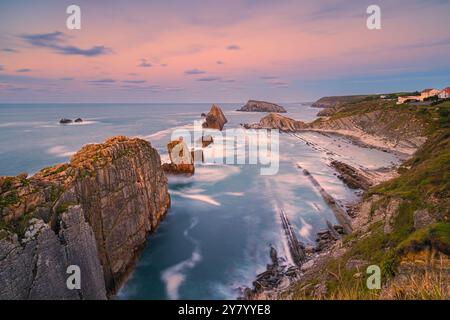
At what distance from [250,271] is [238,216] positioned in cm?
1230

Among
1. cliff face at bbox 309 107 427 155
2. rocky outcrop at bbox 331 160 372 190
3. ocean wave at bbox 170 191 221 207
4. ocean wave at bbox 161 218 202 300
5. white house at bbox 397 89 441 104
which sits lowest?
ocean wave at bbox 161 218 202 300

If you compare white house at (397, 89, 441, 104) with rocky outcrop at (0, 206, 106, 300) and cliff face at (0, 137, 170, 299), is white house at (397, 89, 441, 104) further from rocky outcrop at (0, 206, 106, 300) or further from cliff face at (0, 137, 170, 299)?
rocky outcrop at (0, 206, 106, 300)

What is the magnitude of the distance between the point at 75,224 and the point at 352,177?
46.9m

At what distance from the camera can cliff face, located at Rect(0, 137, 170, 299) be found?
41.7ft

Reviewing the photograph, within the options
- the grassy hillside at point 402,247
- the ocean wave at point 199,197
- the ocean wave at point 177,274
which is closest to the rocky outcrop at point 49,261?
the ocean wave at point 177,274

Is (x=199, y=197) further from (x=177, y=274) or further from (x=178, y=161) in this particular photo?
(x=177, y=274)

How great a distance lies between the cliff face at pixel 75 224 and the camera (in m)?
12.7

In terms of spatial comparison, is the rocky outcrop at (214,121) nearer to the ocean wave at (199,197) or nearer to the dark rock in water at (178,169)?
the dark rock in water at (178,169)

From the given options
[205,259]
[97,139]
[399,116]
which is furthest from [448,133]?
[97,139]

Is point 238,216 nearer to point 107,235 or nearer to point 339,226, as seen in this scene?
point 339,226

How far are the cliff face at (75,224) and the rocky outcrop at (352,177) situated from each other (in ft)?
116

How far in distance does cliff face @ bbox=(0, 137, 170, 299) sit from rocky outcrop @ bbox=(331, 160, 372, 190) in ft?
116

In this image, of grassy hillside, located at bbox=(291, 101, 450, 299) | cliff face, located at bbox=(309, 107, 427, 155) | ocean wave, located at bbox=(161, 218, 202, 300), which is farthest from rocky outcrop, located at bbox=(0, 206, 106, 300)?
cliff face, located at bbox=(309, 107, 427, 155)

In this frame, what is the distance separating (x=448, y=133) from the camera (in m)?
37.0
